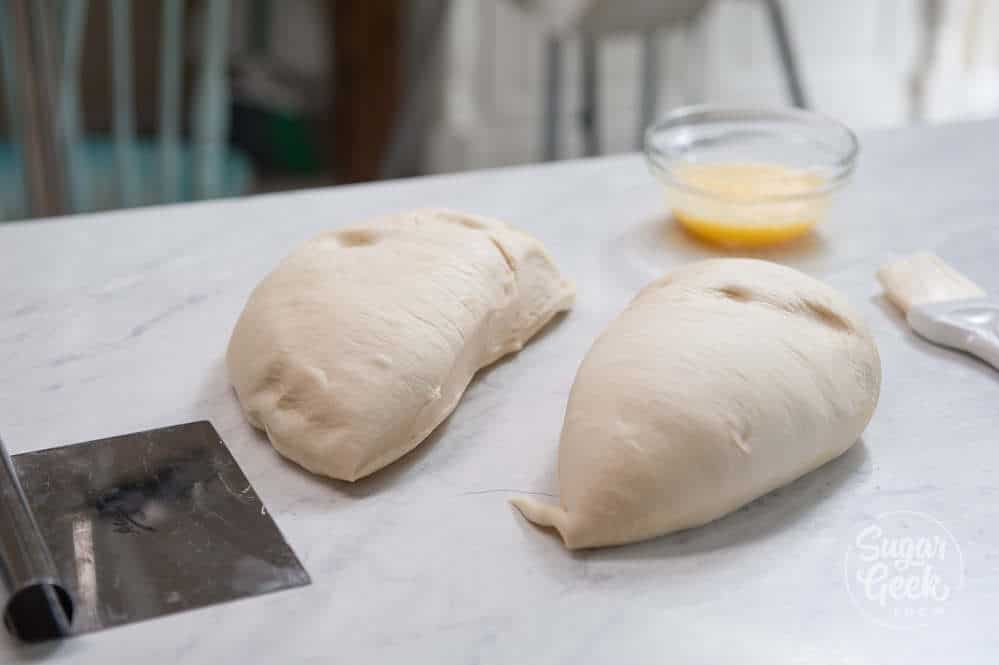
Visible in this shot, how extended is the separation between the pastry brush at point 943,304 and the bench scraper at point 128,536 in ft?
1.97

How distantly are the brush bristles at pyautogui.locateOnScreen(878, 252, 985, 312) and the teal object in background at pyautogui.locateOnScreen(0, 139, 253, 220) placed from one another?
4.66ft

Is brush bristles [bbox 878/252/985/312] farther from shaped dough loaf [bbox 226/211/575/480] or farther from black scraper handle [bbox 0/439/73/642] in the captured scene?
black scraper handle [bbox 0/439/73/642]

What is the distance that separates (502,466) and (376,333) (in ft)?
0.44

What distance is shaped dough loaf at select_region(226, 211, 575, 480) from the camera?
0.75m

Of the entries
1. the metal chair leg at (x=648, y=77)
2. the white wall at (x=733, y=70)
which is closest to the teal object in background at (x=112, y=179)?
the white wall at (x=733, y=70)

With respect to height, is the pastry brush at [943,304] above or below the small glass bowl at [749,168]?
below

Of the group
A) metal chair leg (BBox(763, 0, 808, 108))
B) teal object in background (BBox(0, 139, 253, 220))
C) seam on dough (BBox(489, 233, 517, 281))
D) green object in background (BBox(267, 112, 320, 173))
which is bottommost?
green object in background (BBox(267, 112, 320, 173))

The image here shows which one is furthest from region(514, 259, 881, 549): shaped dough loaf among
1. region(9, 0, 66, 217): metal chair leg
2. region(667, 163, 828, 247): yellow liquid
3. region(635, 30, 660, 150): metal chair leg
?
region(635, 30, 660, 150): metal chair leg

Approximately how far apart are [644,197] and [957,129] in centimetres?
51

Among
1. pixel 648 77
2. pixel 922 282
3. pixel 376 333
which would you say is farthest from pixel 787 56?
pixel 376 333

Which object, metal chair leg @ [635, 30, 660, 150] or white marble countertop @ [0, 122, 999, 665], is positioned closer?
white marble countertop @ [0, 122, 999, 665]

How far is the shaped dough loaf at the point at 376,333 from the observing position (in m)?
0.75

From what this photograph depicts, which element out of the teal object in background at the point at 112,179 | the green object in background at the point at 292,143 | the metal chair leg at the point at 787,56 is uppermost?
the metal chair leg at the point at 787,56

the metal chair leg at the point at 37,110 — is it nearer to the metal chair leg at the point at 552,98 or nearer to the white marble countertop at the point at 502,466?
the white marble countertop at the point at 502,466
